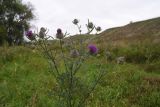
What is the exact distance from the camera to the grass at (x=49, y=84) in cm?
855

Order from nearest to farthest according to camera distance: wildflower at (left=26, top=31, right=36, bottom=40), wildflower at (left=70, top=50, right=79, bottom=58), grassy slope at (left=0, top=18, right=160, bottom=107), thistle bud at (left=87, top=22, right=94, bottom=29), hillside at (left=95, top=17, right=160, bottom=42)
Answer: wildflower at (left=26, top=31, right=36, bottom=40)
wildflower at (left=70, top=50, right=79, bottom=58)
thistle bud at (left=87, top=22, right=94, bottom=29)
grassy slope at (left=0, top=18, right=160, bottom=107)
hillside at (left=95, top=17, right=160, bottom=42)

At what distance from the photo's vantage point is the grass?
337 inches

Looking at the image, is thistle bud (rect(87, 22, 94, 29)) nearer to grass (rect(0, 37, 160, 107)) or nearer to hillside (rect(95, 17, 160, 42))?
grass (rect(0, 37, 160, 107))

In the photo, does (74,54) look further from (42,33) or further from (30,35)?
(30,35)

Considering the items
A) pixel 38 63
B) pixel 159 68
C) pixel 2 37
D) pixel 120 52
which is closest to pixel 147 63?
pixel 159 68

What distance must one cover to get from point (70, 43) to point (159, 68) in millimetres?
9315

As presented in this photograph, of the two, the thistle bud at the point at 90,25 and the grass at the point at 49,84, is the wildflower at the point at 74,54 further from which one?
the grass at the point at 49,84

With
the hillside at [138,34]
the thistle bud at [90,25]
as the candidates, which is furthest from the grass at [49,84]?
the hillside at [138,34]

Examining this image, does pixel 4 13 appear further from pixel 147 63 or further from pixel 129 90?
pixel 129 90

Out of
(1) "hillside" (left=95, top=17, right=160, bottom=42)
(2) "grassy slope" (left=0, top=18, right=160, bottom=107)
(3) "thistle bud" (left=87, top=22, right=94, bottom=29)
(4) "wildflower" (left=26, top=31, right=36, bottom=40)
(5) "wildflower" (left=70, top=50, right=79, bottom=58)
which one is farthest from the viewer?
(1) "hillside" (left=95, top=17, right=160, bottom=42)

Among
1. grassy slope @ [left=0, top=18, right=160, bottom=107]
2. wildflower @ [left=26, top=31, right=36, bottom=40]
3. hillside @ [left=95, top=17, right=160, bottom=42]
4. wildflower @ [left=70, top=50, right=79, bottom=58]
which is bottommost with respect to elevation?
grassy slope @ [left=0, top=18, right=160, bottom=107]

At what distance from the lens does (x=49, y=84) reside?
1017 cm

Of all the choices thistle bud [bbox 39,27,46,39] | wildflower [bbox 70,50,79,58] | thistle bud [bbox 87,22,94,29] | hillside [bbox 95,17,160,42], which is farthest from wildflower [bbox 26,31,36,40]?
hillside [bbox 95,17,160,42]

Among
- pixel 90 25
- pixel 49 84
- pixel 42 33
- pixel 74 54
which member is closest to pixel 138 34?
pixel 49 84
